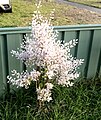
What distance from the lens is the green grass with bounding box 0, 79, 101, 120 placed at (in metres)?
2.68

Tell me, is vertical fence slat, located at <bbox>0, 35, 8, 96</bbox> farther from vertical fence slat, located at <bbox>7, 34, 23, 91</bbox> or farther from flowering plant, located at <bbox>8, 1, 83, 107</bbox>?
flowering plant, located at <bbox>8, 1, 83, 107</bbox>

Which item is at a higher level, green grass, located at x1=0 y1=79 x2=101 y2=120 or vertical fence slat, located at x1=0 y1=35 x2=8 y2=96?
vertical fence slat, located at x1=0 y1=35 x2=8 y2=96

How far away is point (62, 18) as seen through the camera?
8.40 m

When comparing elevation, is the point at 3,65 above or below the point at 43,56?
below

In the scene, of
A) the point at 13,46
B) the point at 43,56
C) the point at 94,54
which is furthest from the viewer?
the point at 94,54

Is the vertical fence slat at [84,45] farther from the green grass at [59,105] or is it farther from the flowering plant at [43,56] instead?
the flowering plant at [43,56]

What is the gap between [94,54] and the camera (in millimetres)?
3279

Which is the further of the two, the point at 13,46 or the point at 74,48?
Result: the point at 74,48

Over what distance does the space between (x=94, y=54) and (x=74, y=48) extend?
338 mm

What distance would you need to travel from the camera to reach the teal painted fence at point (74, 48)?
9.05 ft

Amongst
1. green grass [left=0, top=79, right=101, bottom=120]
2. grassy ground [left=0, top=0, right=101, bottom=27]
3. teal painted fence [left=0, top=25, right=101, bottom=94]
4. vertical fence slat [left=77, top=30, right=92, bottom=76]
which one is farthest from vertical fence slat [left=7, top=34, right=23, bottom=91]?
grassy ground [left=0, top=0, right=101, bottom=27]

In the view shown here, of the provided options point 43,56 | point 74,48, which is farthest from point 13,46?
point 74,48

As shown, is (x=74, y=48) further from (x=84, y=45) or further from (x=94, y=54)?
(x=94, y=54)

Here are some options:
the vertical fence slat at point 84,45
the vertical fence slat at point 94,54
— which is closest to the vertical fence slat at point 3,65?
the vertical fence slat at point 84,45
